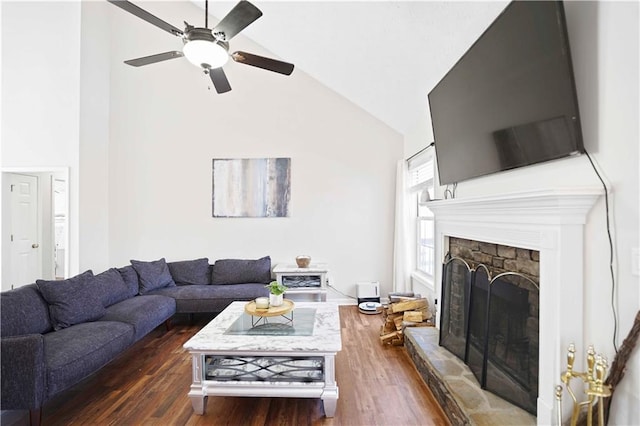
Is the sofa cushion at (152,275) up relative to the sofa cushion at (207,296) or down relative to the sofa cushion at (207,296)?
up

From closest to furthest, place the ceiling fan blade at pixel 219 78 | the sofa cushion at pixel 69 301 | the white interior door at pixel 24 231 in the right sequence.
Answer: the sofa cushion at pixel 69 301, the ceiling fan blade at pixel 219 78, the white interior door at pixel 24 231

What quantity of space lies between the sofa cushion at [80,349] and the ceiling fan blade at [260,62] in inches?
92.8

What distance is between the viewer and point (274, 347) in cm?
216

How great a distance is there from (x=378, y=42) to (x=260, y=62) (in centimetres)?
108

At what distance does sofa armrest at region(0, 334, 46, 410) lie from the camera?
1.88 meters

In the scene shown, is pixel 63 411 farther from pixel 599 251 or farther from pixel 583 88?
pixel 583 88

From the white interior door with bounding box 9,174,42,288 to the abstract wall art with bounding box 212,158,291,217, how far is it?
276 cm

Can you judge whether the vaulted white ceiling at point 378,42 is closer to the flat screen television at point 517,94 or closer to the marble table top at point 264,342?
the flat screen television at point 517,94

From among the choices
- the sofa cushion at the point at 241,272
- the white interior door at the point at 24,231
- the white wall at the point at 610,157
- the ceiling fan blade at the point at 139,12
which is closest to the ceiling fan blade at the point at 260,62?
the ceiling fan blade at the point at 139,12

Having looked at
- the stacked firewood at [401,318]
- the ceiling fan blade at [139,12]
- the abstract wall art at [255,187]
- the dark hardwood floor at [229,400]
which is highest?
the ceiling fan blade at [139,12]

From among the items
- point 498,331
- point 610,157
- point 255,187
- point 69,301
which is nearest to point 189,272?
point 255,187

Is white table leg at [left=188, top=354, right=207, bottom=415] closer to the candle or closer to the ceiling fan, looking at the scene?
the candle

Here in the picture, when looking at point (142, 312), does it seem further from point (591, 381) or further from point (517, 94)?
point (517, 94)

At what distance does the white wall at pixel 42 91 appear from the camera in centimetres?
424
